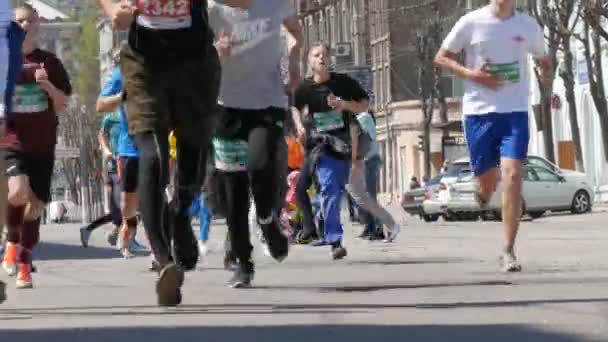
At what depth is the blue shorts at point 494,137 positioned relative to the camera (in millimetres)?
13148

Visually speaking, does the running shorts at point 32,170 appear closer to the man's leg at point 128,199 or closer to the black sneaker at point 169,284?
the black sneaker at point 169,284

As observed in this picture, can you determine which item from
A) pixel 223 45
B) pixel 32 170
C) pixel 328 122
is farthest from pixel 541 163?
pixel 223 45

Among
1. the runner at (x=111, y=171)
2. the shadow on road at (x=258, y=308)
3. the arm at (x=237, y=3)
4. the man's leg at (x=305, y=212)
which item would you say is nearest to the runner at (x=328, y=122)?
the man's leg at (x=305, y=212)

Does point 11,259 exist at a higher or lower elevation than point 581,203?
higher

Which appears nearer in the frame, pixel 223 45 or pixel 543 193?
pixel 223 45

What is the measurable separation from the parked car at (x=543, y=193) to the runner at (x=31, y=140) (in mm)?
27899

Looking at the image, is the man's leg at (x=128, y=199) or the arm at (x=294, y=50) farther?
the man's leg at (x=128, y=199)

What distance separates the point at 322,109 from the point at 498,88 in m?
4.04

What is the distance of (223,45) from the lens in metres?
11.6

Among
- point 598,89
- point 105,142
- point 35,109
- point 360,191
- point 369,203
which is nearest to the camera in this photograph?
point 35,109

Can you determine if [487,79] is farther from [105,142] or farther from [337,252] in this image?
[105,142]

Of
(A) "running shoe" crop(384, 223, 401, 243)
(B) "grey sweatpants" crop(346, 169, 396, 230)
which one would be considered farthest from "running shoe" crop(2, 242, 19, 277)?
(A) "running shoe" crop(384, 223, 401, 243)

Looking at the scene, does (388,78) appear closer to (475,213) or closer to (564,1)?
(564,1)

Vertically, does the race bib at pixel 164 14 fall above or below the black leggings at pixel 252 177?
above
